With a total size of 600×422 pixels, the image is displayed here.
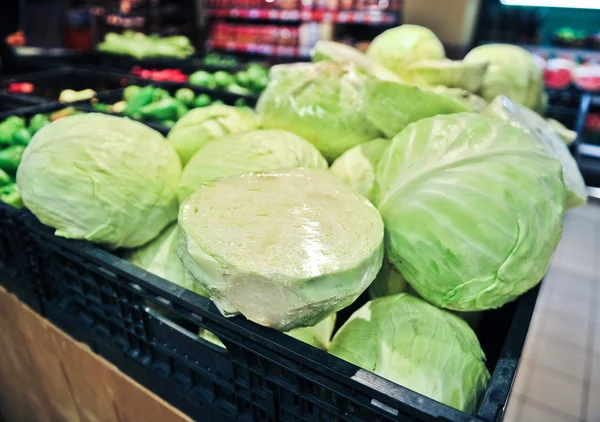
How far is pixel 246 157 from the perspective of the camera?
3.07 ft

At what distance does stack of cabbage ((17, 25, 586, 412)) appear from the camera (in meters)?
0.64

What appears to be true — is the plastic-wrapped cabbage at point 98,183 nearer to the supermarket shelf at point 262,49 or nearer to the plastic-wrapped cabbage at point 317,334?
the plastic-wrapped cabbage at point 317,334

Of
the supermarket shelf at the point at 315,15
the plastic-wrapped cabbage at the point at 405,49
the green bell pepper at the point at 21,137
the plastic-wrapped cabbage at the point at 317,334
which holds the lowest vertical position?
the plastic-wrapped cabbage at the point at 317,334

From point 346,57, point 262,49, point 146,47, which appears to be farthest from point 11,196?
point 262,49

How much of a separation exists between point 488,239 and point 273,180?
0.39 meters

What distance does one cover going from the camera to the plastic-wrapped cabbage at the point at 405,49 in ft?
4.39

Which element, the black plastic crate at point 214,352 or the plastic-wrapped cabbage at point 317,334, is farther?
the plastic-wrapped cabbage at point 317,334

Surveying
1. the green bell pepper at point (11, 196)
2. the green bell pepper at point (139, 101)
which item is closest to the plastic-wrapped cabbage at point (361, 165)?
the green bell pepper at point (11, 196)

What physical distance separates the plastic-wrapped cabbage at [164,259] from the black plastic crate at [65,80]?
1967 millimetres

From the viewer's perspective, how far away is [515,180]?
2.48 feet

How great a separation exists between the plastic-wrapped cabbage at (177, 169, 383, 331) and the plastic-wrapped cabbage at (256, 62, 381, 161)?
40cm

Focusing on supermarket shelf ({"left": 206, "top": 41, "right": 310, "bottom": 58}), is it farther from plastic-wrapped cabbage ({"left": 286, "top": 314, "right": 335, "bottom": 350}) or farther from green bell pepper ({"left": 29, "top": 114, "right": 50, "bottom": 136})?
plastic-wrapped cabbage ({"left": 286, "top": 314, "right": 335, "bottom": 350})

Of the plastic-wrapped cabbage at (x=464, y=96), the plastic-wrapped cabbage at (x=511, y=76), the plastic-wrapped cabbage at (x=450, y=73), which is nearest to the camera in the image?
the plastic-wrapped cabbage at (x=464, y=96)

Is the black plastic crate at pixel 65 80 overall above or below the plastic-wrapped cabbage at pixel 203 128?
below
